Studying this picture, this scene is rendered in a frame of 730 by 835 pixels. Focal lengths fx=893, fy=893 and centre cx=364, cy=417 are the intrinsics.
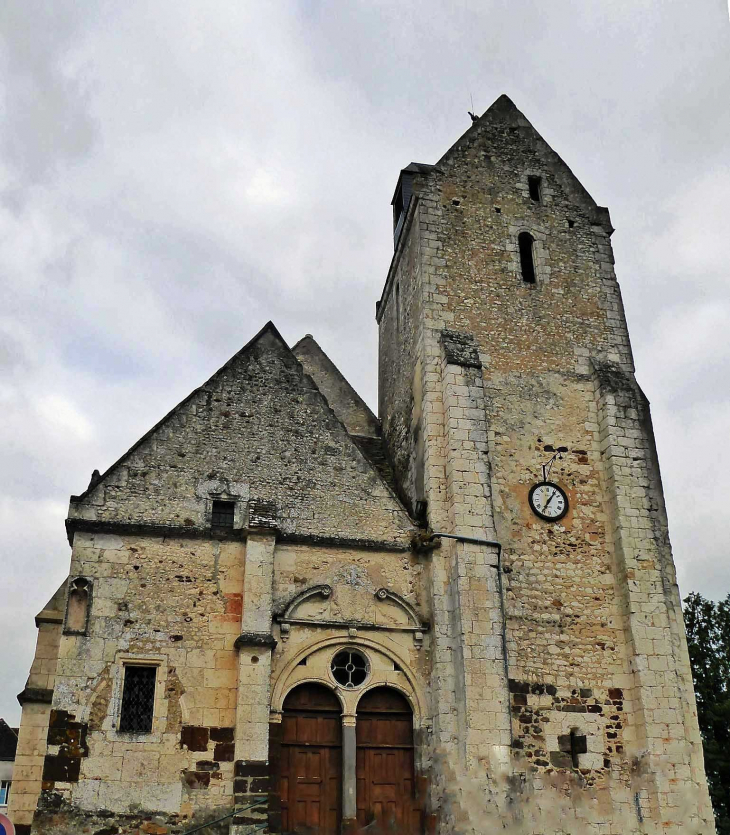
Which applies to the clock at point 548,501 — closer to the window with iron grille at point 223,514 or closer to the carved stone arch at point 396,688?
the carved stone arch at point 396,688

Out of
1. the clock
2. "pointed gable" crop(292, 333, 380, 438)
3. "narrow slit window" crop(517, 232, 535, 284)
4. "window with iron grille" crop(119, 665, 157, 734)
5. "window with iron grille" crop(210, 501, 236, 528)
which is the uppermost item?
"narrow slit window" crop(517, 232, 535, 284)

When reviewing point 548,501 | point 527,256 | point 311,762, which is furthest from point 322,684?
point 527,256

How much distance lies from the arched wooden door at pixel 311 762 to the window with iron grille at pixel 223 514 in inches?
110

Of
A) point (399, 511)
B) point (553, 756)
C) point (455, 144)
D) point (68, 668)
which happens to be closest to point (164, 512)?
point (68, 668)

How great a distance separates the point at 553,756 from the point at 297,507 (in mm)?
5452

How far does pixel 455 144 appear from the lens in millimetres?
18094

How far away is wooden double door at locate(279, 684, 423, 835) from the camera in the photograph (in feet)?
42.5

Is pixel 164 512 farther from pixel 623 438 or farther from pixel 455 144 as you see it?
pixel 455 144

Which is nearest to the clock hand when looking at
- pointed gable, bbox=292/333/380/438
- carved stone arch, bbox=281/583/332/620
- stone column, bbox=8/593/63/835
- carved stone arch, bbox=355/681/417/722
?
carved stone arch, bbox=355/681/417/722

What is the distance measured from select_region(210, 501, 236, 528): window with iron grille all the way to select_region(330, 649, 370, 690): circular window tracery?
2682mm

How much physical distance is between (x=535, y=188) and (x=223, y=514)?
30.6 ft

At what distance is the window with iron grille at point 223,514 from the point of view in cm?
1418

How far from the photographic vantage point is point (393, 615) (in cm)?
1409

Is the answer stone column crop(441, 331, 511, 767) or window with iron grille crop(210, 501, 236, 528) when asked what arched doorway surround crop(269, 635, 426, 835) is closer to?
stone column crop(441, 331, 511, 767)
